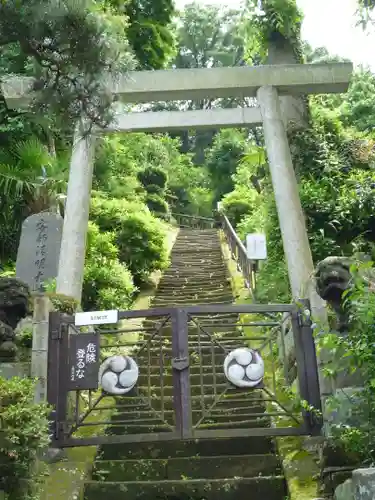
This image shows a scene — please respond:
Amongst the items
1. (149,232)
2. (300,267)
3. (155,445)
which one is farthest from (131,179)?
(155,445)

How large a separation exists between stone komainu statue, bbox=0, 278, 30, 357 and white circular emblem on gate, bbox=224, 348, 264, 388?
5.99 feet

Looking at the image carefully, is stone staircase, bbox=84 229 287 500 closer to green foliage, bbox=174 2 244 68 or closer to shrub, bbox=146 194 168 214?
shrub, bbox=146 194 168 214

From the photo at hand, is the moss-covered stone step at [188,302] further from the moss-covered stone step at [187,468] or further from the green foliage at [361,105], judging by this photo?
the green foliage at [361,105]

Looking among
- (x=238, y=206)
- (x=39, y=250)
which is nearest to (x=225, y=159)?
(x=238, y=206)

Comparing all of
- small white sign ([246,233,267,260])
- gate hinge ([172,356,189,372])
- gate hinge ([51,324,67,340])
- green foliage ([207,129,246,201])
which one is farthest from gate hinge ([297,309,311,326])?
green foliage ([207,129,246,201])

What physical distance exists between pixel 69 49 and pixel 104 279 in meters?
6.26

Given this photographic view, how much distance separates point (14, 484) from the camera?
3.88m

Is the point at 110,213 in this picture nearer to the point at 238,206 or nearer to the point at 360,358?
the point at 238,206

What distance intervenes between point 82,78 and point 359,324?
99.5 inches

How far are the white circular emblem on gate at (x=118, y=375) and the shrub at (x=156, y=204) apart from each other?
15758mm

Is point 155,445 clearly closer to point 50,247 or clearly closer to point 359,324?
point 359,324

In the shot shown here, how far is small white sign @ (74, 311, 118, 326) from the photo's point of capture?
17.1 ft

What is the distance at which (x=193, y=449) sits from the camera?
5.64 metres

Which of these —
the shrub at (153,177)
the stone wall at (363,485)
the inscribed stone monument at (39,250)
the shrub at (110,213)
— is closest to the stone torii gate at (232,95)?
the inscribed stone monument at (39,250)
